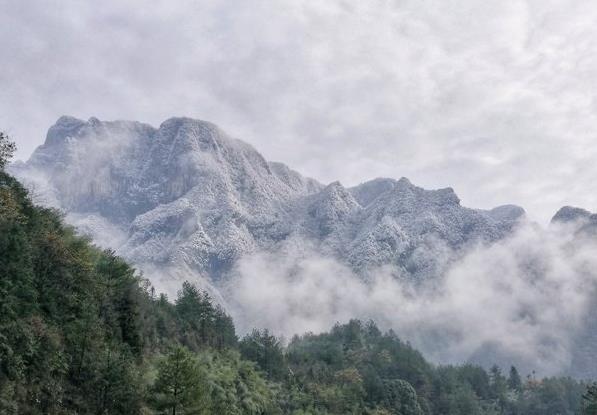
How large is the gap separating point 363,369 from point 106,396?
99.5 metres

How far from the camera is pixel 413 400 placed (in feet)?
411

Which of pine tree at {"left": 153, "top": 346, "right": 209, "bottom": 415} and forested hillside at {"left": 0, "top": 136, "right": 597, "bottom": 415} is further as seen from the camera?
pine tree at {"left": 153, "top": 346, "right": 209, "bottom": 415}

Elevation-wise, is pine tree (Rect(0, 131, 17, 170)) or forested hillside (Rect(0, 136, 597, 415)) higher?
pine tree (Rect(0, 131, 17, 170))

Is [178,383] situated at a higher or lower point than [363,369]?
lower

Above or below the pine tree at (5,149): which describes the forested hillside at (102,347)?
below

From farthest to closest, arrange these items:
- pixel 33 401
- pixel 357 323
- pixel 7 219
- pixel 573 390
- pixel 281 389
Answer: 1. pixel 357 323
2. pixel 573 390
3. pixel 281 389
4. pixel 7 219
5. pixel 33 401

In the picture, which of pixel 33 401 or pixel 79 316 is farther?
pixel 79 316

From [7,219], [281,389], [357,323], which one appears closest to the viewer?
[7,219]

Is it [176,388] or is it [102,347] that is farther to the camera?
[102,347]

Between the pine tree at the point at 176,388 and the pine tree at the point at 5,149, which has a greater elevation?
the pine tree at the point at 5,149

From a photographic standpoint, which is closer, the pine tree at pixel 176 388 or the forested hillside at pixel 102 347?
the forested hillside at pixel 102 347

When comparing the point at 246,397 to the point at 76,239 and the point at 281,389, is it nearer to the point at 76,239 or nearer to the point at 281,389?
the point at 281,389

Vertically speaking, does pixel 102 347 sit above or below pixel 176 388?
above

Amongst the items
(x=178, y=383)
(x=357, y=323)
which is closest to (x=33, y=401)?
(x=178, y=383)
